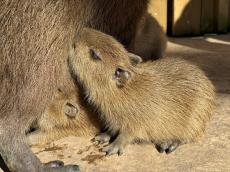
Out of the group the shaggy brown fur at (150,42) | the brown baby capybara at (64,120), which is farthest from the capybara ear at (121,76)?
the shaggy brown fur at (150,42)

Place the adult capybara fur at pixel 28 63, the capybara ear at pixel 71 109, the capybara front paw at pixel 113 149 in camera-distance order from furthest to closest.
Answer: the capybara ear at pixel 71 109
the capybara front paw at pixel 113 149
the adult capybara fur at pixel 28 63

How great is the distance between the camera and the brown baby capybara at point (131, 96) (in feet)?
10.1

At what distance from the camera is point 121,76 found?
3076 millimetres

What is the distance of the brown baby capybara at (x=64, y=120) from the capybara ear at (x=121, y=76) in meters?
0.26

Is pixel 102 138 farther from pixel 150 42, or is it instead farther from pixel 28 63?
pixel 150 42

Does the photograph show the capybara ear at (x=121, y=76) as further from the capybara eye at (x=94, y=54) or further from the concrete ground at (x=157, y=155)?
the concrete ground at (x=157, y=155)

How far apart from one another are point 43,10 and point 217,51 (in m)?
2.42

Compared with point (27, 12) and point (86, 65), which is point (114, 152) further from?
point (27, 12)

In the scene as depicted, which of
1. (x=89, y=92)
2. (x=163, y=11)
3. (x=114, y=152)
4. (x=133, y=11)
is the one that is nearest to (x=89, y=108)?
(x=89, y=92)

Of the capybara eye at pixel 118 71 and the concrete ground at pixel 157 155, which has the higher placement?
the capybara eye at pixel 118 71

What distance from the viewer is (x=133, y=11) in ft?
10.7

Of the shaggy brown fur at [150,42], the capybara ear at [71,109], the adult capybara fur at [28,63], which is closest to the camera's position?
the adult capybara fur at [28,63]

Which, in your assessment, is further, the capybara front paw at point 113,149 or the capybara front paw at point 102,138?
the capybara front paw at point 102,138

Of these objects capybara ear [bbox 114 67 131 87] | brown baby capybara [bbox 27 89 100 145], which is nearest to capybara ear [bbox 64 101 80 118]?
brown baby capybara [bbox 27 89 100 145]
